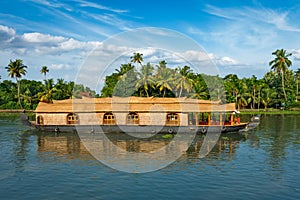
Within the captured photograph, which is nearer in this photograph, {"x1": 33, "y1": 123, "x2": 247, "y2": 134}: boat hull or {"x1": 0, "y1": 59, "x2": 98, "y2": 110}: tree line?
{"x1": 33, "y1": 123, "x2": 247, "y2": 134}: boat hull

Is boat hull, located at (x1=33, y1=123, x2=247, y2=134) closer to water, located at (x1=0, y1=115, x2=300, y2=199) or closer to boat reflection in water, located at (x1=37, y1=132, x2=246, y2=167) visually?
boat reflection in water, located at (x1=37, y1=132, x2=246, y2=167)

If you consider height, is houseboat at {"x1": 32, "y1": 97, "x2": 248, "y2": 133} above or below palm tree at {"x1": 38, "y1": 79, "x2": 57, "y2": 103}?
below

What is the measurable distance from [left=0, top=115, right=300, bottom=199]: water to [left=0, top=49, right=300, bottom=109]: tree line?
88.0 feet

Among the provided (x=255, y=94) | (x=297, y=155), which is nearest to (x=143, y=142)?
(x=297, y=155)

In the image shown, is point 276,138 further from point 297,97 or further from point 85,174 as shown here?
point 297,97

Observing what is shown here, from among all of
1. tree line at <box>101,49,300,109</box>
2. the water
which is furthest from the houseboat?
tree line at <box>101,49,300,109</box>

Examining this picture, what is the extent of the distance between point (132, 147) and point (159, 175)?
6809mm

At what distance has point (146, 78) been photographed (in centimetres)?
4684

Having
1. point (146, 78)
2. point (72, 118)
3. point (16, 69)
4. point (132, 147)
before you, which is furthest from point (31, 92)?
point (132, 147)

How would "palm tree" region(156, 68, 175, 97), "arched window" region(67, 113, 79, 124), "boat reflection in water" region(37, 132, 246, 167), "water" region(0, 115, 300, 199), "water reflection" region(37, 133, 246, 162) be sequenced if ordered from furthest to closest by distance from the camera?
"palm tree" region(156, 68, 175, 97)
"arched window" region(67, 113, 79, 124)
"water reflection" region(37, 133, 246, 162)
"boat reflection in water" region(37, 132, 246, 167)
"water" region(0, 115, 300, 199)

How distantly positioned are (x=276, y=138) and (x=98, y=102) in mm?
15415

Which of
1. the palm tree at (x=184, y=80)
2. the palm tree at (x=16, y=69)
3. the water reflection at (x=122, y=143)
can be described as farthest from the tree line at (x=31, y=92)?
the water reflection at (x=122, y=143)

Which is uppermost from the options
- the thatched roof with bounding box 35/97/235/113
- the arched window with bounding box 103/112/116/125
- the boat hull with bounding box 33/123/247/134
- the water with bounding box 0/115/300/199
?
the thatched roof with bounding box 35/97/235/113

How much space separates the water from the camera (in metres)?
12.0
